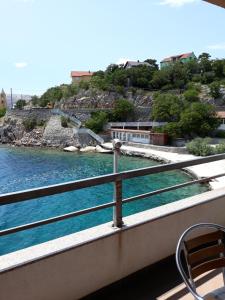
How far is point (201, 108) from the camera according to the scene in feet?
133

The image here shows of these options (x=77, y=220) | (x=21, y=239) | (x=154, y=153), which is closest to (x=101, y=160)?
(x=154, y=153)

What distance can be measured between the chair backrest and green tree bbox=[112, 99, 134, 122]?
49.9 meters

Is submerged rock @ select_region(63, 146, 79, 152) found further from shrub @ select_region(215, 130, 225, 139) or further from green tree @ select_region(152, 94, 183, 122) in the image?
shrub @ select_region(215, 130, 225, 139)

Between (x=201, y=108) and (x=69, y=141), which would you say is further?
(x=69, y=141)

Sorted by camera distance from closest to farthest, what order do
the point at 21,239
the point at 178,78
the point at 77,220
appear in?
the point at 21,239, the point at 77,220, the point at 178,78

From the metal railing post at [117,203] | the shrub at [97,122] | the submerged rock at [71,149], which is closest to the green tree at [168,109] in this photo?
the shrub at [97,122]

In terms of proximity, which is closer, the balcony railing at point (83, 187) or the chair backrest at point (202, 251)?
the chair backrest at point (202, 251)

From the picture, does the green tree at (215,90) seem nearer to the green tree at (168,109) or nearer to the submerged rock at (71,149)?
the green tree at (168,109)

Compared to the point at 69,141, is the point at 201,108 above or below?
above

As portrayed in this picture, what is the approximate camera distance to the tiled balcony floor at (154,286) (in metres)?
2.46

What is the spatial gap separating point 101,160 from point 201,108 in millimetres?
13998

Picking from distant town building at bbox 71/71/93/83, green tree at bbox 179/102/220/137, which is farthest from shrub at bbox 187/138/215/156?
distant town building at bbox 71/71/93/83

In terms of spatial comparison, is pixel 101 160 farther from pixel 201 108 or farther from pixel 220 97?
pixel 220 97

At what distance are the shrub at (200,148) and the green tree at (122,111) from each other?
60.9 ft
